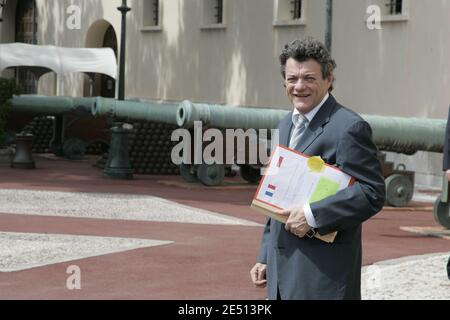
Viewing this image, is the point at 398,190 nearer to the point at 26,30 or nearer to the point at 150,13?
the point at 150,13

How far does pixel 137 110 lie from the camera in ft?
69.0

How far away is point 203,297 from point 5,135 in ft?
55.2

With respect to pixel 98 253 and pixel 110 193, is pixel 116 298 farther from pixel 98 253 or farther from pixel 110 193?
pixel 110 193

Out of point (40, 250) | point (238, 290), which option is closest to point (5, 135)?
point (40, 250)

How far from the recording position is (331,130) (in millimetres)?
4414

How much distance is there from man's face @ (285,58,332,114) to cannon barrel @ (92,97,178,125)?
1597cm

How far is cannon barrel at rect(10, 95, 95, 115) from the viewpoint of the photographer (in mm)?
24094

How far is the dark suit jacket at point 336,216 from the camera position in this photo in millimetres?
4316

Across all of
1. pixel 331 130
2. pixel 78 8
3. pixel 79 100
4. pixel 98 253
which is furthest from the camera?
pixel 78 8

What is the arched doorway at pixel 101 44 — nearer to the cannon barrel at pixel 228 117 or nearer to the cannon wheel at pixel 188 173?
the cannon wheel at pixel 188 173

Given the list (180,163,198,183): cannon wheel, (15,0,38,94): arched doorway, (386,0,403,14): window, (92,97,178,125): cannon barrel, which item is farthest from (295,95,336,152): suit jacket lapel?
(15,0,38,94): arched doorway

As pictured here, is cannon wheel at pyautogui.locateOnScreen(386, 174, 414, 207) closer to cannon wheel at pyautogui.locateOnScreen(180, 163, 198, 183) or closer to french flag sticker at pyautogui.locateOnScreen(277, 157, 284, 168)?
cannon wheel at pyautogui.locateOnScreen(180, 163, 198, 183)

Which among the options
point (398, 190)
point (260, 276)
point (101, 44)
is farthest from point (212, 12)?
point (260, 276)

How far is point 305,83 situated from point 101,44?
3138cm
